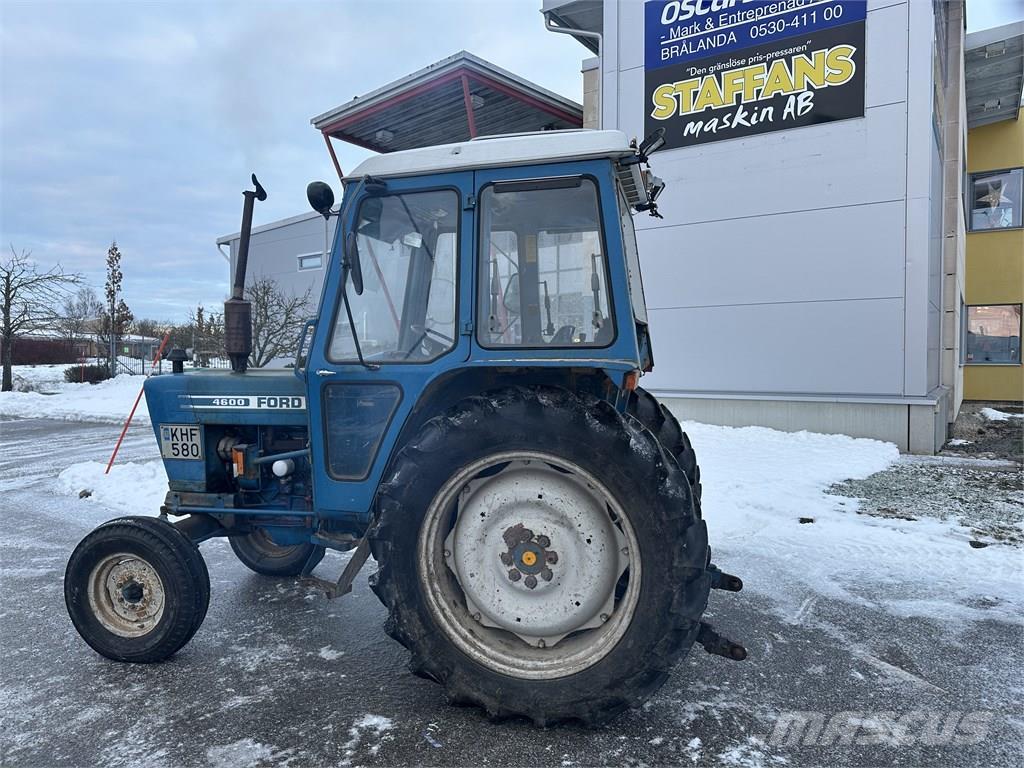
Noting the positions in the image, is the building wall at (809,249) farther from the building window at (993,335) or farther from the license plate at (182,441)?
the license plate at (182,441)


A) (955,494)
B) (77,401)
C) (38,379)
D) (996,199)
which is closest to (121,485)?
(955,494)

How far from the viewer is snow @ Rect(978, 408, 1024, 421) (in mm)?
14093

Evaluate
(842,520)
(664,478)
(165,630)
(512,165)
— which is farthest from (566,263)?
(842,520)

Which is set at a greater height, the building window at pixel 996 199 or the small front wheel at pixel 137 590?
the building window at pixel 996 199

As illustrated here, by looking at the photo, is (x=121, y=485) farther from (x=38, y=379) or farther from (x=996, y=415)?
(x=38, y=379)

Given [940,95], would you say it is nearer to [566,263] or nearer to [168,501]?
[566,263]

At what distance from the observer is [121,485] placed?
24.0 feet

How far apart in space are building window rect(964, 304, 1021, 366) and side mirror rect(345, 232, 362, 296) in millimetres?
18630

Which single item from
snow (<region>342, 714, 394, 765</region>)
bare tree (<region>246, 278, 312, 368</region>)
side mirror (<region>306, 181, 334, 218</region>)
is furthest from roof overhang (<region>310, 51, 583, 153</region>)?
bare tree (<region>246, 278, 312, 368</region>)

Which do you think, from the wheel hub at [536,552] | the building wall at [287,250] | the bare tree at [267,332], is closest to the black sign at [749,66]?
the bare tree at [267,332]

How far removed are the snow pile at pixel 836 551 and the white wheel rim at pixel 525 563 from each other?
5.59ft

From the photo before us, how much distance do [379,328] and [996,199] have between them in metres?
19.3

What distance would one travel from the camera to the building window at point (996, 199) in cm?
1666

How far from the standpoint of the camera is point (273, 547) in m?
4.46
